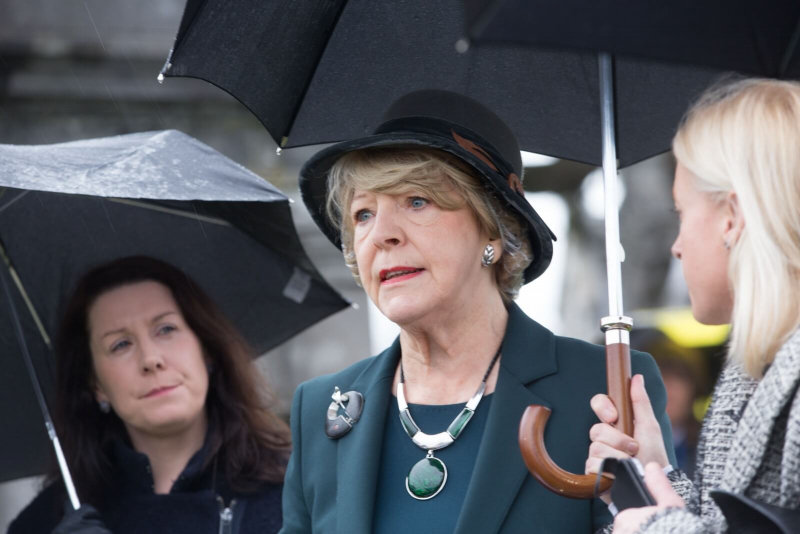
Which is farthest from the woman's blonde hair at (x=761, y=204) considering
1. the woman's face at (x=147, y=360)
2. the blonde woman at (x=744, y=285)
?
the woman's face at (x=147, y=360)

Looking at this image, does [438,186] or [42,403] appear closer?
[438,186]

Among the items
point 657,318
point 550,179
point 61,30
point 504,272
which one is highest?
point 61,30

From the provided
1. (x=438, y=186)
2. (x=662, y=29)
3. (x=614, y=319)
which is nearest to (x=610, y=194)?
(x=614, y=319)

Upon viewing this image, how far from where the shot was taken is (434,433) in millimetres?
3156

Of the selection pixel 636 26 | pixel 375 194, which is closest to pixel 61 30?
pixel 375 194

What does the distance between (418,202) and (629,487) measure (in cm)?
112

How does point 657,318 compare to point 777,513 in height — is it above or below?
above

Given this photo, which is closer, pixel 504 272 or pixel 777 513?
pixel 777 513

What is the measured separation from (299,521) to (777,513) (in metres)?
1.59

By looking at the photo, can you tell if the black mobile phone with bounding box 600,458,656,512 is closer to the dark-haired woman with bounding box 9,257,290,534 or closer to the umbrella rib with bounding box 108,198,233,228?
the dark-haired woman with bounding box 9,257,290,534

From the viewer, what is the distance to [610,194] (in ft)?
9.20

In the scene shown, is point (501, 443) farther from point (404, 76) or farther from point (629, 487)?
point (404, 76)

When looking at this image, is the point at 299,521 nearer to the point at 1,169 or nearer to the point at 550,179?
the point at 1,169

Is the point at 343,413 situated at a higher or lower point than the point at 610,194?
lower
